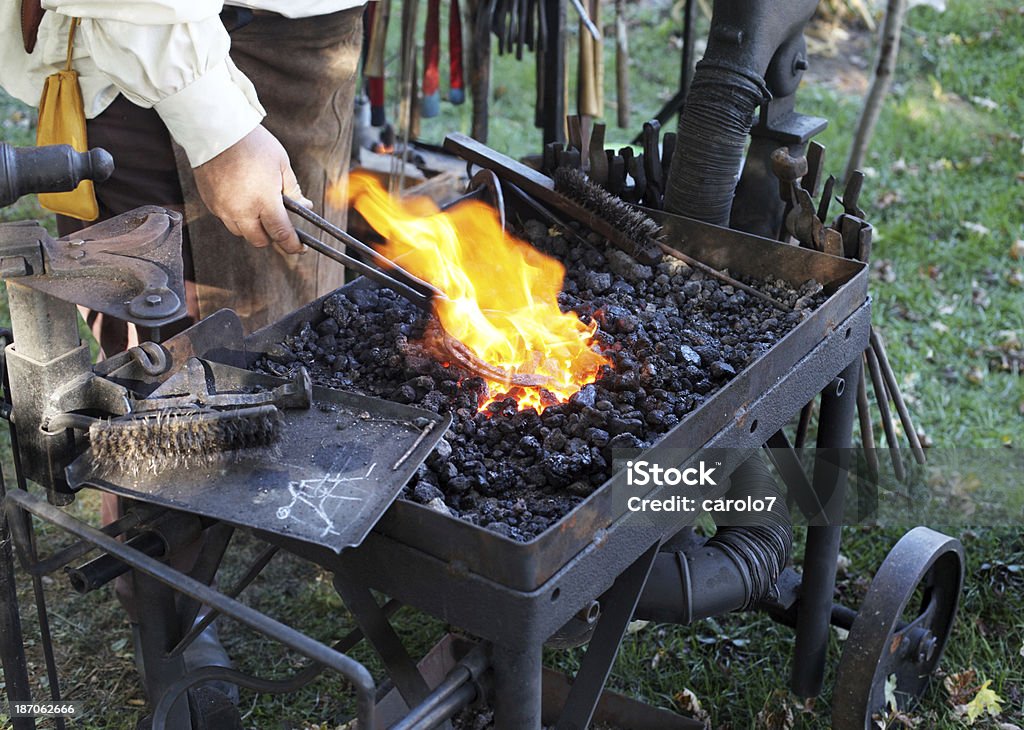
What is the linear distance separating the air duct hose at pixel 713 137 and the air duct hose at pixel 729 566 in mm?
584

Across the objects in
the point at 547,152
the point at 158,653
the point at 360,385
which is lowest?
the point at 158,653

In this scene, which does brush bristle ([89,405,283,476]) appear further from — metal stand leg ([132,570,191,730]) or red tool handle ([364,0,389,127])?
red tool handle ([364,0,389,127])

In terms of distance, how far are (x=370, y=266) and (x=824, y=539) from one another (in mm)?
1208

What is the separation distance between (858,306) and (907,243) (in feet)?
9.52

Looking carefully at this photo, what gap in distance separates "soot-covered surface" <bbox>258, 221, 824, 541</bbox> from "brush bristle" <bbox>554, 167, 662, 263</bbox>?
0.05m

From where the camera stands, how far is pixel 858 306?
217 cm

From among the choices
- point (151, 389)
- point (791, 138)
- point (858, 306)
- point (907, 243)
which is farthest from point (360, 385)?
point (907, 243)

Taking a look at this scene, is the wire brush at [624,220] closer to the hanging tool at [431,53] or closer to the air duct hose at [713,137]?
the air duct hose at [713,137]

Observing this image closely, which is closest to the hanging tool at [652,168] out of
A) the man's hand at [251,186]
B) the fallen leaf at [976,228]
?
the man's hand at [251,186]

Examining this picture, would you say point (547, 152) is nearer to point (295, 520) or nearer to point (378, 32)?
point (295, 520)

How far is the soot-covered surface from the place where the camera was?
1.66 metres

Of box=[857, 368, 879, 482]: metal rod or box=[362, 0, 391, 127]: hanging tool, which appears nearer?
box=[857, 368, 879, 482]: metal rod

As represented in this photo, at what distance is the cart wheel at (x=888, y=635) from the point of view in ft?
7.27

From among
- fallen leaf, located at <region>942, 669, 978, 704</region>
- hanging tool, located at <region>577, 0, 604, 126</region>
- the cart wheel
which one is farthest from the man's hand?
hanging tool, located at <region>577, 0, 604, 126</region>
